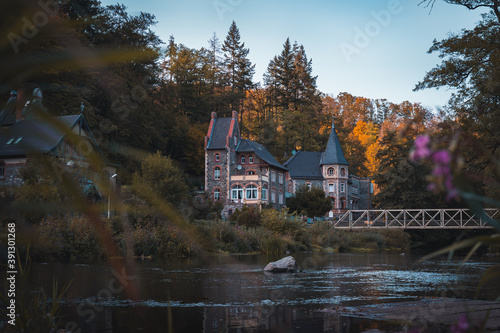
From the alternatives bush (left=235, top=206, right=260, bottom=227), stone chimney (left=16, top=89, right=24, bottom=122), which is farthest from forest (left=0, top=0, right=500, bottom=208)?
bush (left=235, top=206, right=260, bottom=227)

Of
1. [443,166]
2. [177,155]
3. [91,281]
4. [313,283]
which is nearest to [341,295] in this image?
[313,283]

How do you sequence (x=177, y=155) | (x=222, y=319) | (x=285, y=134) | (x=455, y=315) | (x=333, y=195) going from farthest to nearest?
(x=285, y=134) < (x=333, y=195) < (x=177, y=155) < (x=222, y=319) < (x=455, y=315)

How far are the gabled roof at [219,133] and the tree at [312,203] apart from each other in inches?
459

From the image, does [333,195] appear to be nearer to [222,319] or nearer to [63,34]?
[222,319]

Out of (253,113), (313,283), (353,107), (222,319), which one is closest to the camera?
(222,319)

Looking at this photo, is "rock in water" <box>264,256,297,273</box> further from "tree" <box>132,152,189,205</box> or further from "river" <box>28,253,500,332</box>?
"tree" <box>132,152,189,205</box>

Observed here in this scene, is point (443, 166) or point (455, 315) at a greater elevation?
point (443, 166)

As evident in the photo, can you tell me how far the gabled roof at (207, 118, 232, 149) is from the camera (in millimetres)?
64875

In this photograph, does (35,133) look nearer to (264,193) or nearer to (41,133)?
(41,133)

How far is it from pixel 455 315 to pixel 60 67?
7.21m

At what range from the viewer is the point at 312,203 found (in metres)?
62.9

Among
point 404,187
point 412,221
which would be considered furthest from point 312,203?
point 412,221

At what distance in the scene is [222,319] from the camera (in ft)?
26.4

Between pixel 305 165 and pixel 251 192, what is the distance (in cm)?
1643
